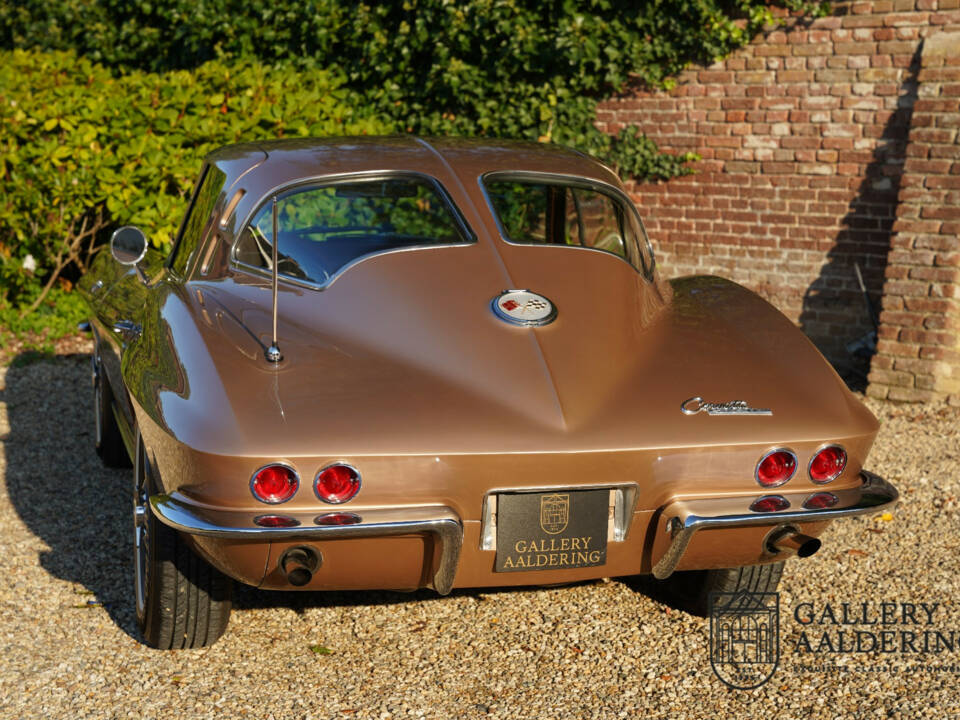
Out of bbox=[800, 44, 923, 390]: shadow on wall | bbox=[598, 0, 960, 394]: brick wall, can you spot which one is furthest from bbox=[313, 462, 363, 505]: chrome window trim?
bbox=[800, 44, 923, 390]: shadow on wall

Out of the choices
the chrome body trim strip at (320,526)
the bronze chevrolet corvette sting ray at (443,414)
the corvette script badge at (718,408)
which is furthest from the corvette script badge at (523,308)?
the chrome body trim strip at (320,526)

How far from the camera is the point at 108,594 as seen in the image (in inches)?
163

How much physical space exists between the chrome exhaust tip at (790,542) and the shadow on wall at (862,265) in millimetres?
4368

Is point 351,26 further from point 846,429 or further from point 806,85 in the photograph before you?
point 846,429

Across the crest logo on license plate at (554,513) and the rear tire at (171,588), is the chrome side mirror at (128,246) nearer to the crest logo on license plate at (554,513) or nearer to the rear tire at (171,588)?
the rear tire at (171,588)

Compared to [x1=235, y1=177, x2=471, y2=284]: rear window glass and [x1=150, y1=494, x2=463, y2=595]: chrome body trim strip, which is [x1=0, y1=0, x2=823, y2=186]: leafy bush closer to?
[x1=235, y1=177, x2=471, y2=284]: rear window glass

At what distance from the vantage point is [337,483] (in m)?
2.93

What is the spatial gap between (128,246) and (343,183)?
1.05 meters

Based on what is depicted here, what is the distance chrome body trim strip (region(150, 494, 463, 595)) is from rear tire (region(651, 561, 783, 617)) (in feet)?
4.01

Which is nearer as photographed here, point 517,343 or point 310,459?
point 310,459

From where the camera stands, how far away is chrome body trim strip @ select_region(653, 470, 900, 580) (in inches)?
122

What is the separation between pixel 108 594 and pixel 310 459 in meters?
1.71

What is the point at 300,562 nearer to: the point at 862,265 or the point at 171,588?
the point at 171,588

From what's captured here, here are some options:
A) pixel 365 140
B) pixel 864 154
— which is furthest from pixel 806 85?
pixel 365 140
